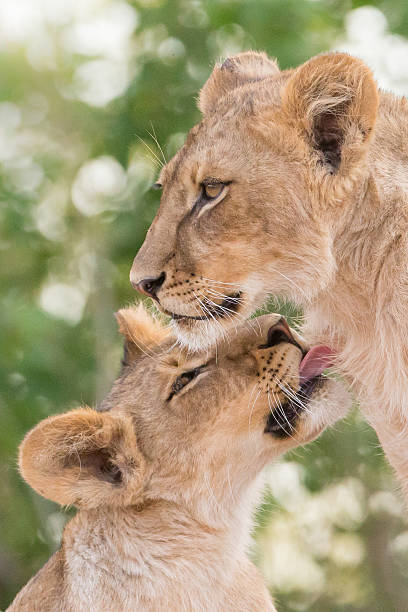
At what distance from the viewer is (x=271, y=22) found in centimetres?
587

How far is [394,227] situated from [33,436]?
1.09 meters

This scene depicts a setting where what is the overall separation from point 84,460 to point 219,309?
2.06 feet

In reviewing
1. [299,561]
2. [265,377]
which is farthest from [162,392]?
[299,561]

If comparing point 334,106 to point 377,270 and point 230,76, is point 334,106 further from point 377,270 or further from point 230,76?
point 230,76

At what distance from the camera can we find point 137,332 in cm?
314

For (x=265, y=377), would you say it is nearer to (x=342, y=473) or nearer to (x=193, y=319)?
(x=193, y=319)

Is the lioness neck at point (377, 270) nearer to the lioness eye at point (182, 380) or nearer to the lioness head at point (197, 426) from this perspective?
the lioness head at point (197, 426)

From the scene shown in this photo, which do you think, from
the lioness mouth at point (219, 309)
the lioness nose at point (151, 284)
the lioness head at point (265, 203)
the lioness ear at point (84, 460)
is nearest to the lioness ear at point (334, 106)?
the lioness head at point (265, 203)

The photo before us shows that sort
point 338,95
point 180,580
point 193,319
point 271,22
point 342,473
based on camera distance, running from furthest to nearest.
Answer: point 342,473 → point 271,22 → point 180,580 → point 193,319 → point 338,95

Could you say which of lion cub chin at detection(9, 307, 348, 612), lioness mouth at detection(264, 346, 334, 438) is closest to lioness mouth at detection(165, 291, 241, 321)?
lion cub chin at detection(9, 307, 348, 612)

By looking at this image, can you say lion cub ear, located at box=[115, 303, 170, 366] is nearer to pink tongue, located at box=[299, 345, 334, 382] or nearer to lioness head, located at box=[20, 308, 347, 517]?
lioness head, located at box=[20, 308, 347, 517]

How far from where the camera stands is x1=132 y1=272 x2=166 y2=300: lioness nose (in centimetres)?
237

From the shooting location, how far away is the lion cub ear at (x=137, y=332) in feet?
10.2

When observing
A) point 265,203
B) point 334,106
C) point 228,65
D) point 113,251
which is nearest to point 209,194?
point 265,203
